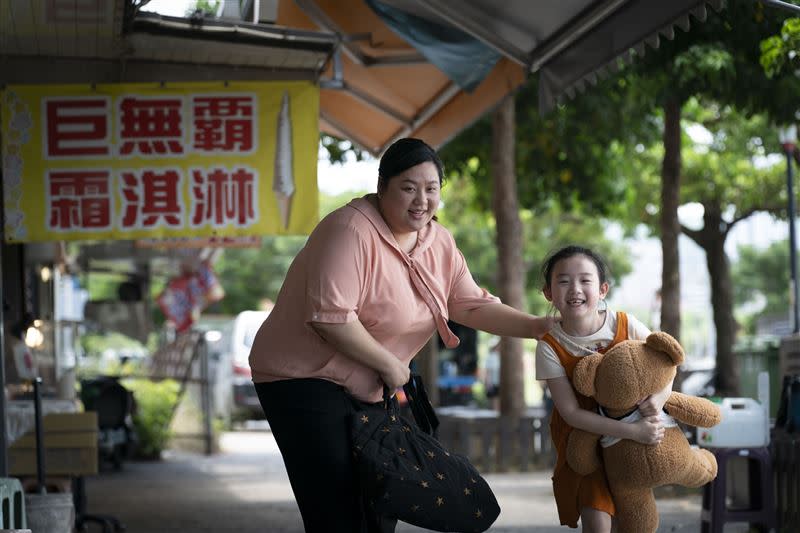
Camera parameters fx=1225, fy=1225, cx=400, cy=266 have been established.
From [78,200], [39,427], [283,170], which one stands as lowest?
[39,427]

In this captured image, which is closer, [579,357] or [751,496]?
[579,357]

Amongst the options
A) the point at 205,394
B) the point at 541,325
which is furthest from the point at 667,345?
the point at 205,394

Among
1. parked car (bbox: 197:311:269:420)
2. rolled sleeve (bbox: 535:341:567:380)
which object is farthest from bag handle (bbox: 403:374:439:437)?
parked car (bbox: 197:311:269:420)

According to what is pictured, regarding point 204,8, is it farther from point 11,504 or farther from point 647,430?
point 647,430

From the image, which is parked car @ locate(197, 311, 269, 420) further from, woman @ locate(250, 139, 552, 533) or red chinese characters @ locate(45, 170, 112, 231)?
woman @ locate(250, 139, 552, 533)

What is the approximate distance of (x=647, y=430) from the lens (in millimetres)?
4184

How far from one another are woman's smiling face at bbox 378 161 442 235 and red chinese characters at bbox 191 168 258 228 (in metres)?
4.21

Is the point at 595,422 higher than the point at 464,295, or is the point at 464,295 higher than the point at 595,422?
the point at 464,295

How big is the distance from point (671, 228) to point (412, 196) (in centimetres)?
993

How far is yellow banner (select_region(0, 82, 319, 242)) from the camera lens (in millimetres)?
7930

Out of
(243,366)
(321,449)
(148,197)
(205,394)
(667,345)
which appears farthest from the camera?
(243,366)

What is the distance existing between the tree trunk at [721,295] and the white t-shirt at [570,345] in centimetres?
1122

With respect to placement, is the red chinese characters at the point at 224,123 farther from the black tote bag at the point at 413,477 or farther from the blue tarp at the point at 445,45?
the black tote bag at the point at 413,477

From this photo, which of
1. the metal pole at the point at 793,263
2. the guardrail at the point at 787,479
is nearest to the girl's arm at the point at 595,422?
the guardrail at the point at 787,479
